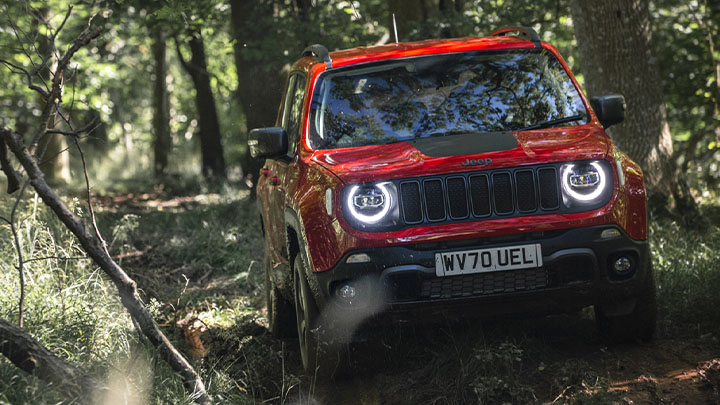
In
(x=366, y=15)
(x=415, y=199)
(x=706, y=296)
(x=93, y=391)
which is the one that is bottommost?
(x=706, y=296)

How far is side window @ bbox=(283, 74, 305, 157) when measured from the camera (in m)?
5.62

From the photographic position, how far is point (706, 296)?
18.9ft

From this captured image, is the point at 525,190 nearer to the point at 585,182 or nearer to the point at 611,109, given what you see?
the point at 585,182

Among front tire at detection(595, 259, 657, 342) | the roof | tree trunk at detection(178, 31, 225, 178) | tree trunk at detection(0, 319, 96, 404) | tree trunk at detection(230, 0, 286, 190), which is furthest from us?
tree trunk at detection(178, 31, 225, 178)

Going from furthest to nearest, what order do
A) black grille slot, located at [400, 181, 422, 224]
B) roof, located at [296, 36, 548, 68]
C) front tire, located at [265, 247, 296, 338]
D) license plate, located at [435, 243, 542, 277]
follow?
1. front tire, located at [265, 247, 296, 338]
2. roof, located at [296, 36, 548, 68]
3. black grille slot, located at [400, 181, 422, 224]
4. license plate, located at [435, 243, 542, 277]

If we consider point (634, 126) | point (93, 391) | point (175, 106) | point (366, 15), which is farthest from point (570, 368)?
point (175, 106)

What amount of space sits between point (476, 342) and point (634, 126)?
185 inches

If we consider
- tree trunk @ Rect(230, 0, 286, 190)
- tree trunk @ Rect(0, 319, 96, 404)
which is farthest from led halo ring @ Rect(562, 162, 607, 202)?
tree trunk @ Rect(230, 0, 286, 190)

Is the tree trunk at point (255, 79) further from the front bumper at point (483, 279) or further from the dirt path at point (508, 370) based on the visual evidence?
the front bumper at point (483, 279)

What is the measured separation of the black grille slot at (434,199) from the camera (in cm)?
454

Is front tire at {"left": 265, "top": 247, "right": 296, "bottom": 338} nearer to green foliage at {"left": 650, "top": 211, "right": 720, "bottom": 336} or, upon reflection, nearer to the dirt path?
the dirt path

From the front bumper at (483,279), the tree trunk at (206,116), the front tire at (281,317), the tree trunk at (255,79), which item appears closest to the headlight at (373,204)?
the front bumper at (483,279)

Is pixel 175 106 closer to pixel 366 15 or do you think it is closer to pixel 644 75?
pixel 366 15

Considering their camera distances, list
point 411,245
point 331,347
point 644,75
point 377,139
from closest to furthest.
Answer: point 411,245, point 331,347, point 377,139, point 644,75
